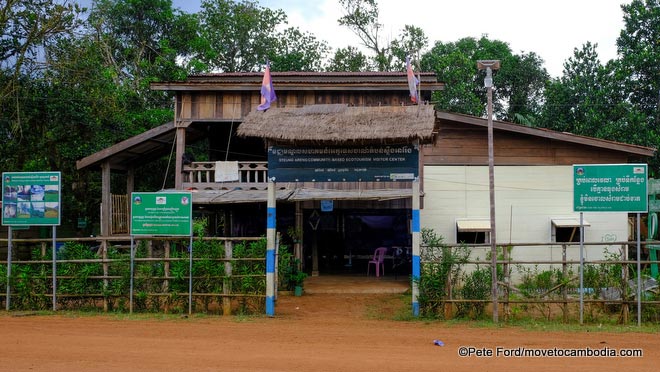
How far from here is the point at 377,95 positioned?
53.0ft

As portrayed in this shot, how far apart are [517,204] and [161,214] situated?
978 centimetres

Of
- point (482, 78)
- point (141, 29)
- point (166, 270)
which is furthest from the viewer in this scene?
point (482, 78)

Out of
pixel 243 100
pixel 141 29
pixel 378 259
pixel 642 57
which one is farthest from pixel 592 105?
pixel 141 29

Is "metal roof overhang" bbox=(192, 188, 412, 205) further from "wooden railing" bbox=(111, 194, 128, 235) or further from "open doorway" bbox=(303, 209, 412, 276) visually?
"open doorway" bbox=(303, 209, 412, 276)

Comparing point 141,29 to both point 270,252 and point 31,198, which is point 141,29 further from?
point 270,252

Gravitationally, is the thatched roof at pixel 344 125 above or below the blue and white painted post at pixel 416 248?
above

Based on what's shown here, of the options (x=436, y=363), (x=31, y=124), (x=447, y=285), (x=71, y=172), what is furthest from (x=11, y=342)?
(x=71, y=172)

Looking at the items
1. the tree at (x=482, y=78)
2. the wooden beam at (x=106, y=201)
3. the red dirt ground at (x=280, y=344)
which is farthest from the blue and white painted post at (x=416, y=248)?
the tree at (x=482, y=78)

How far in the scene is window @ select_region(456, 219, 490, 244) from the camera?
1594cm

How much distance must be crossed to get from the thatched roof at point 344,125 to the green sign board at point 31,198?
3705 mm

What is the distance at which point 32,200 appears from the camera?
1114 centimetres

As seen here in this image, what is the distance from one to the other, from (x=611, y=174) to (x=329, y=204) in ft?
26.4

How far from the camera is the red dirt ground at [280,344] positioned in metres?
7.20

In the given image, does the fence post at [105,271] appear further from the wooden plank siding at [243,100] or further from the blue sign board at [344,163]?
the wooden plank siding at [243,100]
